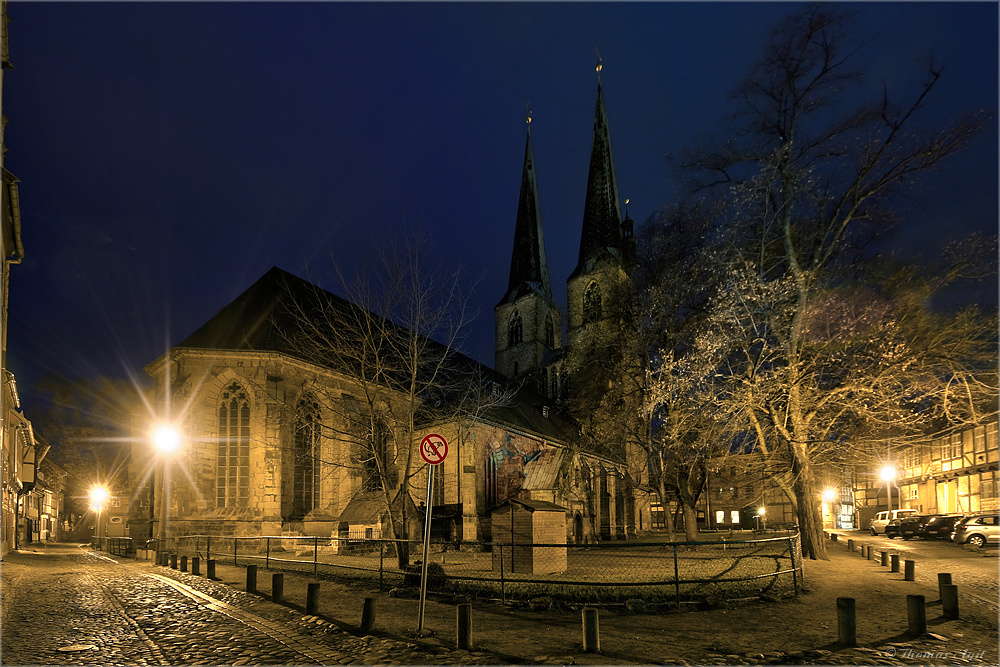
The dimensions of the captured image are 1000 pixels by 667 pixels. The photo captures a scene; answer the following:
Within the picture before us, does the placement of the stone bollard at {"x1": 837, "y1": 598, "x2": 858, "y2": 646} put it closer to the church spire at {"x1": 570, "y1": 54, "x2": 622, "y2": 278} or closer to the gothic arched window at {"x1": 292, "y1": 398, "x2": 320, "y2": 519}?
the gothic arched window at {"x1": 292, "y1": 398, "x2": 320, "y2": 519}

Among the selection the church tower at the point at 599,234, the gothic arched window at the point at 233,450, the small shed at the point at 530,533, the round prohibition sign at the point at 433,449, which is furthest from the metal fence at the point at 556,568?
the church tower at the point at 599,234

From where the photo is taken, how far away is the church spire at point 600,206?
49438 millimetres

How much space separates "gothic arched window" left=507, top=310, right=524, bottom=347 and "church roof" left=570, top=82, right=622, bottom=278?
21.2 feet

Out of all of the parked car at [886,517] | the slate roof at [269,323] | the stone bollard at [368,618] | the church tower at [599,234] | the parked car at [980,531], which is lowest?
the parked car at [886,517]

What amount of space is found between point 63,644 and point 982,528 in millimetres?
28745

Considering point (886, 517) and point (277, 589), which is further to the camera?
point (886, 517)

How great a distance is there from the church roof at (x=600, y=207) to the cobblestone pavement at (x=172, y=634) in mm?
40887

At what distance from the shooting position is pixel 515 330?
55.7 m

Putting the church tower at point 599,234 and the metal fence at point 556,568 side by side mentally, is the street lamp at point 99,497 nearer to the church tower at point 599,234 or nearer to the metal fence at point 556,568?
the metal fence at point 556,568

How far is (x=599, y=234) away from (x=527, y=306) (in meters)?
8.89

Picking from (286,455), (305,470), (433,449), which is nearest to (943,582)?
(433,449)

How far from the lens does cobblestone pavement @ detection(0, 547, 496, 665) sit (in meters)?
7.29

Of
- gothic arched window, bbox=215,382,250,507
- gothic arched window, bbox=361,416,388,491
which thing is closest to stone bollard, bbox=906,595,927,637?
gothic arched window, bbox=361,416,388,491

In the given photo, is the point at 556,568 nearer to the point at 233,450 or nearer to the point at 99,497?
the point at 233,450
